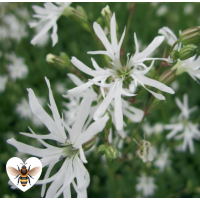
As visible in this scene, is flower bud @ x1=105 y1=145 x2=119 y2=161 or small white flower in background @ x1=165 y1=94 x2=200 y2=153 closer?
flower bud @ x1=105 y1=145 x2=119 y2=161

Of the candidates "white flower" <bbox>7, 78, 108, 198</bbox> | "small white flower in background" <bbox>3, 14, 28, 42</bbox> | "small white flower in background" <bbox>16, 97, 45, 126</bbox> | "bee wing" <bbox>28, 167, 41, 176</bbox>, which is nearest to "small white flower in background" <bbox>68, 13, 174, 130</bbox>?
"white flower" <bbox>7, 78, 108, 198</bbox>

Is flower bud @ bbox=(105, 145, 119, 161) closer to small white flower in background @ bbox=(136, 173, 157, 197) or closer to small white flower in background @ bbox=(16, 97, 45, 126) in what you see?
small white flower in background @ bbox=(136, 173, 157, 197)

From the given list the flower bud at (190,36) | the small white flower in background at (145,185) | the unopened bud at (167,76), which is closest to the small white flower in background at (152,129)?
the small white flower in background at (145,185)

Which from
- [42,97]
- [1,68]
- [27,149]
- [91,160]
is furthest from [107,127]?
[1,68]

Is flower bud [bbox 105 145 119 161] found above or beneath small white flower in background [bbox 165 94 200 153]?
beneath

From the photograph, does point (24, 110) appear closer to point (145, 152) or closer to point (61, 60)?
point (61, 60)

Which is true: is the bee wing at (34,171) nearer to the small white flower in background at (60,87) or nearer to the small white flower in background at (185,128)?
the small white flower in background at (185,128)
